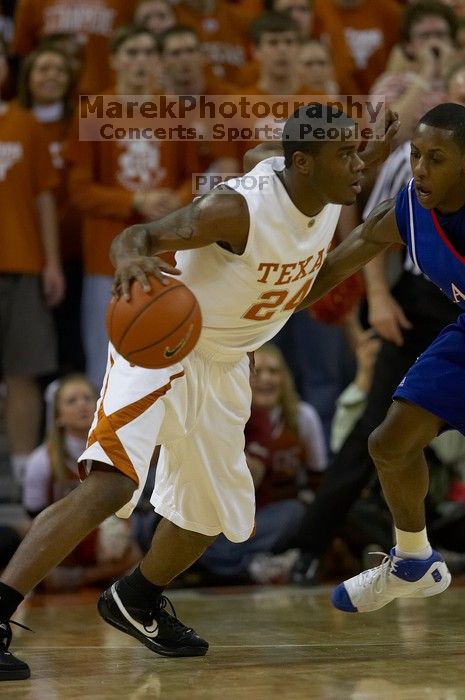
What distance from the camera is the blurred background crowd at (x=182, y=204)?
6773mm

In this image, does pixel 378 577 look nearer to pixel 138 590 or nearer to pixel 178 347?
pixel 138 590

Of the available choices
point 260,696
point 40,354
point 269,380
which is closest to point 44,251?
point 40,354

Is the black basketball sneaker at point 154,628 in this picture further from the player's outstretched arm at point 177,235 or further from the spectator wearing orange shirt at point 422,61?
the spectator wearing orange shirt at point 422,61

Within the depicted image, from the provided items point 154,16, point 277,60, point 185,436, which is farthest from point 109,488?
point 154,16

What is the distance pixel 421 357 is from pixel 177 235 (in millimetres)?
1151

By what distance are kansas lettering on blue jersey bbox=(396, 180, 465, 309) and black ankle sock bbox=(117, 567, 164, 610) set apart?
156cm

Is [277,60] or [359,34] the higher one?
[277,60]

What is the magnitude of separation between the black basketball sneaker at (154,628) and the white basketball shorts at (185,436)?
376 mm

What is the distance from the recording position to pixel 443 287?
15.5ft

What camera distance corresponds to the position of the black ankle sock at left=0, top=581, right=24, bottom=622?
13.8 feet

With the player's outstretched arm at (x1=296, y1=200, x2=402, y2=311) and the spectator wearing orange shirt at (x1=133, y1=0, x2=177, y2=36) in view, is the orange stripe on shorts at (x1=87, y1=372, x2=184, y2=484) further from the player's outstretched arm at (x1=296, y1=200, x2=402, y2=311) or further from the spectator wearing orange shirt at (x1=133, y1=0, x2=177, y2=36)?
the spectator wearing orange shirt at (x1=133, y1=0, x2=177, y2=36)

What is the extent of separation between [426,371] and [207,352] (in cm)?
81

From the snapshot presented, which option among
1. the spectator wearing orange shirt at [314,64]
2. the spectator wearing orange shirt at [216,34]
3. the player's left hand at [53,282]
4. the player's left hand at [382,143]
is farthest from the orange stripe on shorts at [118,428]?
the spectator wearing orange shirt at [216,34]

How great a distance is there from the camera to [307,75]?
26.7ft
